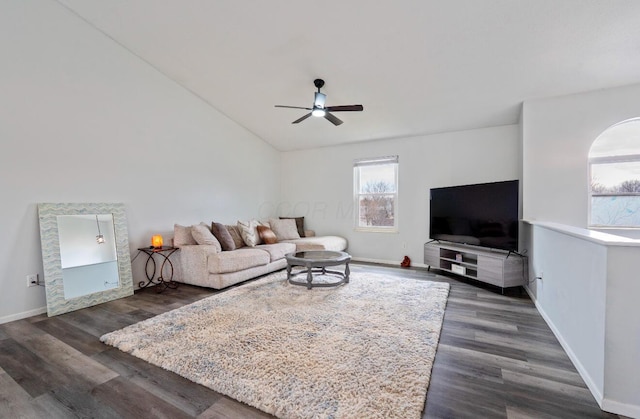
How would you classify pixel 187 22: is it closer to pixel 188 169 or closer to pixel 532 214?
pixel 188 169

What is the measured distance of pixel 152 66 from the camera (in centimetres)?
387

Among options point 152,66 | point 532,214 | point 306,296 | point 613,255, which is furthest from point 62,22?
point 532,214

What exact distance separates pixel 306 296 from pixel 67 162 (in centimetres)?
311

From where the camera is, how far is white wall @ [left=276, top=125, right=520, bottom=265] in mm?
4398

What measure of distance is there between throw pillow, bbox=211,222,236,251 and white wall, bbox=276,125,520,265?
2293 millimetres

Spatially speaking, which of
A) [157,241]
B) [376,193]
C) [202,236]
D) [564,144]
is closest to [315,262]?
[202,236]

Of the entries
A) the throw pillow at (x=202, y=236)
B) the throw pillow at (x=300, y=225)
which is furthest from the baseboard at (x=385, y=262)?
the throw pillow at (x=202, y=236)

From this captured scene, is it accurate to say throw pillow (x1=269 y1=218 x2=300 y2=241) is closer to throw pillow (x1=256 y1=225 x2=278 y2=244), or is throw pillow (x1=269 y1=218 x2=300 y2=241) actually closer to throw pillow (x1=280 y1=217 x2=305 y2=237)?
throw pillow (x1=280 y1=217 x2=305 y2=237)

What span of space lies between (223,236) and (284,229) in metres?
1.55

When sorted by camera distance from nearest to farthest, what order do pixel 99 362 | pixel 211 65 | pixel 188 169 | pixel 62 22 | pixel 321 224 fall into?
pixel 99 362, pixel 62 22, pixel 211 65, pixel 188 169, pixel 321 224

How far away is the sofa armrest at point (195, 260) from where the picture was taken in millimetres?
3648

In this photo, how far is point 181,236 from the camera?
3.92 metres

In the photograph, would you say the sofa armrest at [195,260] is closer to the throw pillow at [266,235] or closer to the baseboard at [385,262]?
the throw pillow at [266,235]

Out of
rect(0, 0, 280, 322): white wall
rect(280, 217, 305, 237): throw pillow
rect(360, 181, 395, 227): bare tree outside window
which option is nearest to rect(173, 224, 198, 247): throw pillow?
rect(0, 0, 280, 322): white wall
